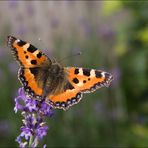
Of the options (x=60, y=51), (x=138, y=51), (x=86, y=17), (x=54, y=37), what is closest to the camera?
(x=138, y=51)

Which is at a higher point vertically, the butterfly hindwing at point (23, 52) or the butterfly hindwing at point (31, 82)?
the butterfly hindwing at point (23, 52)

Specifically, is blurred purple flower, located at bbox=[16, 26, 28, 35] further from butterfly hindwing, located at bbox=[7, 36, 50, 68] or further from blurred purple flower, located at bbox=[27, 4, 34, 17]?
butterfly hindwing, located at bbox=[7, 36, 50, 68]

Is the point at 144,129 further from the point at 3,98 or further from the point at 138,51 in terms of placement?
the point at 3,98

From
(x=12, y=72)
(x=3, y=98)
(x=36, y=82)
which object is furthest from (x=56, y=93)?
(x=12, y=72)

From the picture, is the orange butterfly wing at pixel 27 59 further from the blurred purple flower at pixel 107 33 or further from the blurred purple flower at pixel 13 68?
the blurred purple flower at pixel 107 33

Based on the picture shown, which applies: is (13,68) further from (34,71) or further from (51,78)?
(34,71)

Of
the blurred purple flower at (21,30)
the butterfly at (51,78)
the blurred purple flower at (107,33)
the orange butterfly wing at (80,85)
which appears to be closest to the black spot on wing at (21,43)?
the butterfly at (51,78)

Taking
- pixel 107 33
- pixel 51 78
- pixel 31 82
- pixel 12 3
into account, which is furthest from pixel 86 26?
pixel 31 82
